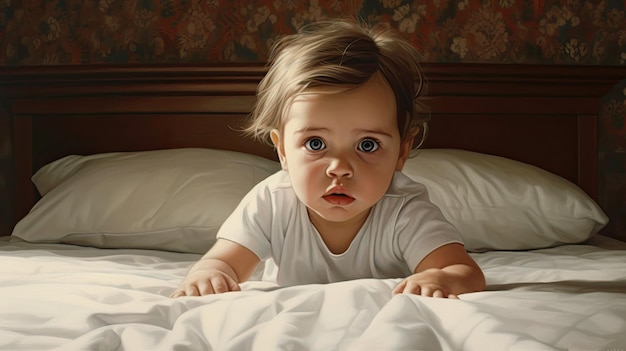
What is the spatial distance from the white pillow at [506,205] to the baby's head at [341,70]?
0.55 metres

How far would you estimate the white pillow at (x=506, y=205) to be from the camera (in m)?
1.91

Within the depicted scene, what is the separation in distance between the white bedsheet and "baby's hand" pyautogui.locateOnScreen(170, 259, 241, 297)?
0.04 meters

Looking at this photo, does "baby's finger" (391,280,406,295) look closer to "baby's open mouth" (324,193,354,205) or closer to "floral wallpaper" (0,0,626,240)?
"baby's open mouth" (324,193,354,205)

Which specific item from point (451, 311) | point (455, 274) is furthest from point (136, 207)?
point (451, 311)

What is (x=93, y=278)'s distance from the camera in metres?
1.32

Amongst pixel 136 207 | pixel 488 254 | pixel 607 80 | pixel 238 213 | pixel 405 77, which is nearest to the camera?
pixel 405 77

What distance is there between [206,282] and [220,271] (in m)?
0.08

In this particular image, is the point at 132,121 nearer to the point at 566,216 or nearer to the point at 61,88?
the point at 61,88

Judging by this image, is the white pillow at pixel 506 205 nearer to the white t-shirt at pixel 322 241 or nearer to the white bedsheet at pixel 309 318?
the white t-shirt at pixel 322 241

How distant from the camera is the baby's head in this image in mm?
1297

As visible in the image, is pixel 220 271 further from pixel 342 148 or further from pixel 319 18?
pixel 319 18

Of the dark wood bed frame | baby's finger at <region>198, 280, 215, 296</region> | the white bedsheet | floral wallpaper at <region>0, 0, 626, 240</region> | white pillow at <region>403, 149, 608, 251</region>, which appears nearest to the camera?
the white bedsheet

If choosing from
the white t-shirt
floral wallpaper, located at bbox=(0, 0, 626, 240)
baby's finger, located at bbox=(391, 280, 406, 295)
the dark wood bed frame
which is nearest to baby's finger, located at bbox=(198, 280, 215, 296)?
the white t-shirt

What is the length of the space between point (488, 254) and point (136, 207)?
89cm
